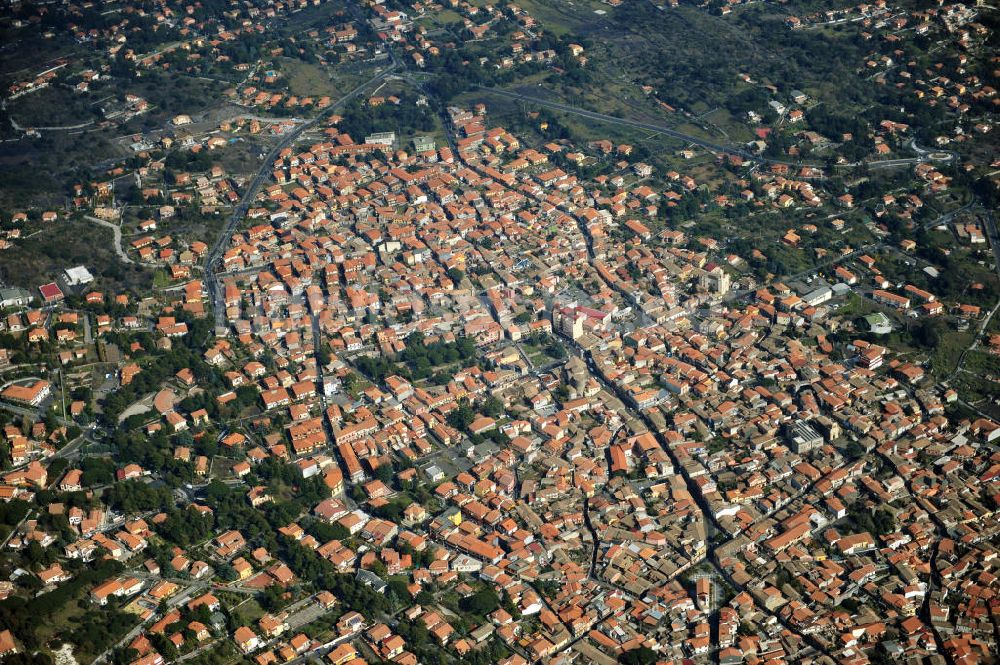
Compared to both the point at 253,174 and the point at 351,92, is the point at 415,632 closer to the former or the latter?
the point at 253,174

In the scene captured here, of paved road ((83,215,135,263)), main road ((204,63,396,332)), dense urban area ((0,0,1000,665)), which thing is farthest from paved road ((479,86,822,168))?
paved road ((83,215,135,263))

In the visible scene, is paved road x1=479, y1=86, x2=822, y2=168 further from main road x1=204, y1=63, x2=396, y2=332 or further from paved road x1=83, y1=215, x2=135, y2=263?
paved road x1=83, y1=215, x2=135, y2=263

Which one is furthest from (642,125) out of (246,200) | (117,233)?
(117,233)

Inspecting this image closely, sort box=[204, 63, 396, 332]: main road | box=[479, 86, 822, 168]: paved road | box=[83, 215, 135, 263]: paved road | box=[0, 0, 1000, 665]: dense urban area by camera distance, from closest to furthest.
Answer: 1. box=[0, 0, 1000, 665]: dense urban area
2. box=[204, 63, 396, 332]: main road
3. box=[83, 215, 135, 263]: paved road
4. box=[479, 86, 822, 168]: paved road

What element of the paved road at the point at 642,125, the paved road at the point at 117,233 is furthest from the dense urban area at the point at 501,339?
the paved road at the point at 642,125

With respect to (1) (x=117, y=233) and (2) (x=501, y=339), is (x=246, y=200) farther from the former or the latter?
(2) (x=501, y=339)

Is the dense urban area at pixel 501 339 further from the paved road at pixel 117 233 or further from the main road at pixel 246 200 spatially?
the main road at pixel 246 200
